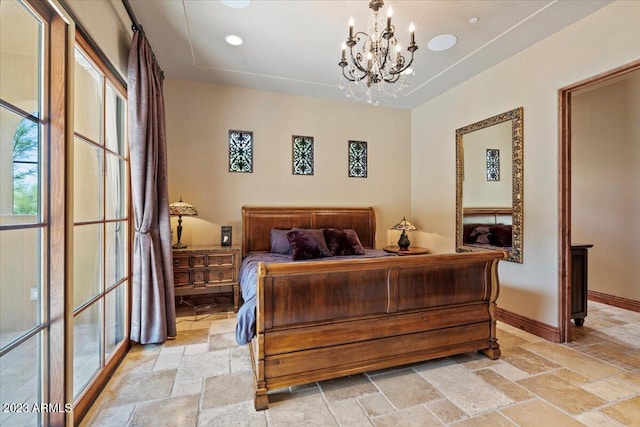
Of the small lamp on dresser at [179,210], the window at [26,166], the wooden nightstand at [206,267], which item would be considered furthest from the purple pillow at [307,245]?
the window at [26,166]

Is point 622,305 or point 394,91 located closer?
point 622,305

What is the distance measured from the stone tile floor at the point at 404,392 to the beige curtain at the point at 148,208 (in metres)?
0.28

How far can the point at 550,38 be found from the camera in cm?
285

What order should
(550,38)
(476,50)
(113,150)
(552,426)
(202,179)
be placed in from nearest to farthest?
(552,426), (113,150), (550,38), (476,50), (202,179)

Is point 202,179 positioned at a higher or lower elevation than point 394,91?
lower

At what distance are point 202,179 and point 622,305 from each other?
5.81m

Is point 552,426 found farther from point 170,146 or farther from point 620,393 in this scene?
point 170,146

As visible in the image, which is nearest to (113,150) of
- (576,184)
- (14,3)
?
(14,3)

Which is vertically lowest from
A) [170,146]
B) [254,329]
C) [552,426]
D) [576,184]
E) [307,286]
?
[552,426]

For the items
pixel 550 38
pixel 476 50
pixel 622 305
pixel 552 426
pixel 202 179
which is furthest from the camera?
pixel 202 179

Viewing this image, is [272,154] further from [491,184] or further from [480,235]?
[480,235]

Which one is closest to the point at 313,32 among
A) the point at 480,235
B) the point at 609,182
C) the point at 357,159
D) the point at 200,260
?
the point at 357,159

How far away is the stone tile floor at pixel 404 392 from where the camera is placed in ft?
5.77

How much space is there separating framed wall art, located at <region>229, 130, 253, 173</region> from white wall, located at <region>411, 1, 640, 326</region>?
3.01m
